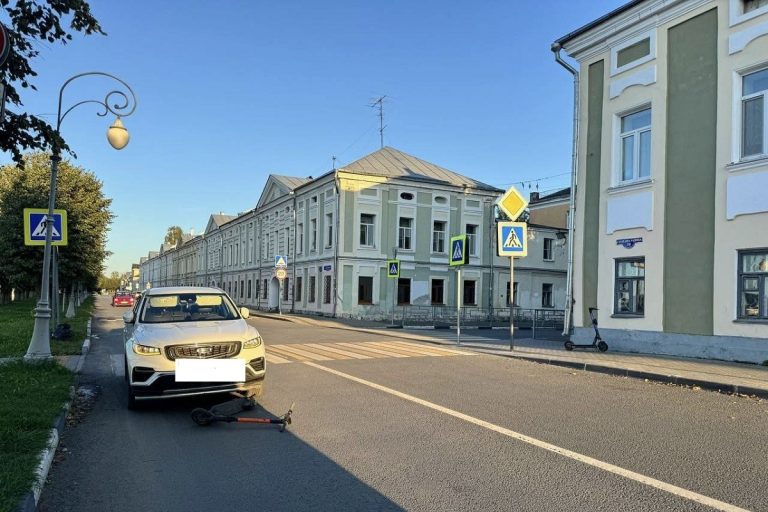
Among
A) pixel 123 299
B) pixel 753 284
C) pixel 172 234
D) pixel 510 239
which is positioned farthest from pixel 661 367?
pixel 172 234

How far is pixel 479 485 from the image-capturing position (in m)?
4.62

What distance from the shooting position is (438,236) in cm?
3931

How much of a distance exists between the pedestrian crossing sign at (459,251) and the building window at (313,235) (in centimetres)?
2261

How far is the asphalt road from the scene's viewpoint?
4.38 m

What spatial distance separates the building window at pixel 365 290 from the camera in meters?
36.1

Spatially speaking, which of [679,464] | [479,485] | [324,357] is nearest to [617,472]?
[679,464]

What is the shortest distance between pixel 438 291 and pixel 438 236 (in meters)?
3.77

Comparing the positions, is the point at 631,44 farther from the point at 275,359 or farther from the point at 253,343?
the point at 253,343

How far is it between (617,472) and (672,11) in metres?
13.0

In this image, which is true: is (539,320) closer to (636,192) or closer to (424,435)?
(636,192)

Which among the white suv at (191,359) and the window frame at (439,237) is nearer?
the white suv at (191,359)

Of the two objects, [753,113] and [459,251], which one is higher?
[753,113]

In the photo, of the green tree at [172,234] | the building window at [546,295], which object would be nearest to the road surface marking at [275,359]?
the building window at [546,295]

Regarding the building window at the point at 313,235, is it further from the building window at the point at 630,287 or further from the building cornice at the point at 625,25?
the building window at the point at 630,287
